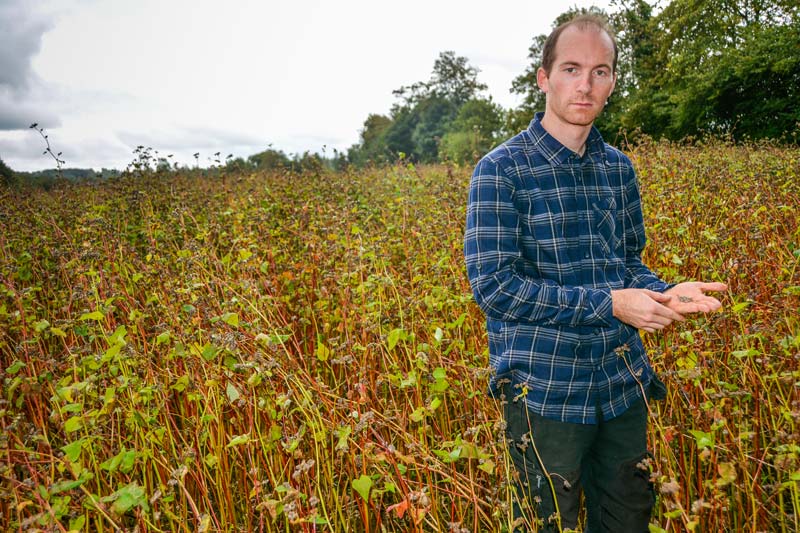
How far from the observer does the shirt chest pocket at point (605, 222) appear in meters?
1.79

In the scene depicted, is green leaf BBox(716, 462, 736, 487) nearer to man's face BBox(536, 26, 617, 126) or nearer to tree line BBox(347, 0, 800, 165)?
man's face BBox(536, 26, 617, 126)

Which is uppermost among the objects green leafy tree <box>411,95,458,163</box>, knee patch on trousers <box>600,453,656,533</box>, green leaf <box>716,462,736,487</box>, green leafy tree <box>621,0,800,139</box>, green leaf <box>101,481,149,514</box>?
green leafy tree <box>411,95,458,163</box>

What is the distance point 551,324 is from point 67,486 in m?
1.58

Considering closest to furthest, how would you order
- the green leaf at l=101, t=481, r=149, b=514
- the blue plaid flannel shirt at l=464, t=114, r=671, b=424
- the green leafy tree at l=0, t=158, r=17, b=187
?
1. the green leaf at l=101, t=481, r=149, b=514
2. the blue plaid flannel shirt at l=464, t=114, r=671, b=424
3. the green leafy tree at l=0, t=158, r=17, b=187

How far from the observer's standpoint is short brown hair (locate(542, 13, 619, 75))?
1.77m

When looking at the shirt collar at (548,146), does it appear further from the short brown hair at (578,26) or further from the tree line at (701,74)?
the tree line at (701,74)

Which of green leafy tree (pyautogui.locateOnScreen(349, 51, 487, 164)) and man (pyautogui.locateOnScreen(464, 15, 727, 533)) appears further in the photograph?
green leafy tree (pyautogui.locateOnScreen(349, 51, 487, 164))

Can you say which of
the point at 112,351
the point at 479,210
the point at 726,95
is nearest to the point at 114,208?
the point at 112,351

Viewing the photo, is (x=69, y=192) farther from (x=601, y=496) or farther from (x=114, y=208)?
(x=601, y=496)

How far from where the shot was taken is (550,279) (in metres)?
1.72

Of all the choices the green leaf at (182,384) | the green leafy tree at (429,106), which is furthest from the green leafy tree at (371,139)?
the green leaf at (182,384)

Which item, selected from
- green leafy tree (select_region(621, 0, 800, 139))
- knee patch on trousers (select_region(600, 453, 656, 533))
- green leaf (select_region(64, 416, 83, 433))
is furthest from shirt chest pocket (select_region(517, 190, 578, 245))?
green leafy tree (select_region(621, 0, 800, 139))

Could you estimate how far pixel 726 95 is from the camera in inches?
711

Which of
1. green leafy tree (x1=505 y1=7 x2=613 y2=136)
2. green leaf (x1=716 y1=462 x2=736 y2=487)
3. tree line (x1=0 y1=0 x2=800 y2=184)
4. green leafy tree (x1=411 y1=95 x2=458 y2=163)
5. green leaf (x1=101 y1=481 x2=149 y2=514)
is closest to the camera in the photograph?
green leaf (x1=716 y1=462 x2=736 y2=487)
